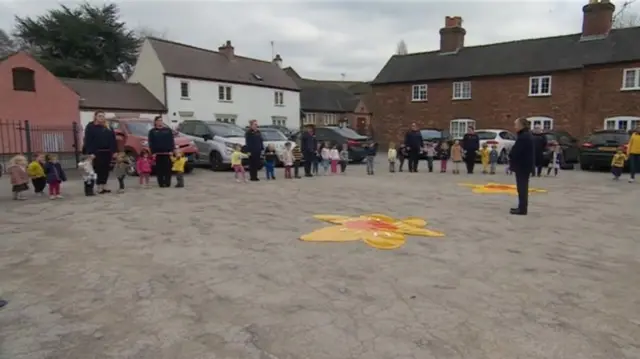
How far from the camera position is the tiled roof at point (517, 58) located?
26938 millimetres

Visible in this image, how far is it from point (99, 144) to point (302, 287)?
24.9ft

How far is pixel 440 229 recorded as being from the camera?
24.1 ft

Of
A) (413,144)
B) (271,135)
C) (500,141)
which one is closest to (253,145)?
(271,135)

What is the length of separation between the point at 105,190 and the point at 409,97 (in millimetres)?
27796

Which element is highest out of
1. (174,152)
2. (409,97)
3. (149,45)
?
(149,45)

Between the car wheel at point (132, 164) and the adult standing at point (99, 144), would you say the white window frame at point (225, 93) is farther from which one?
the adult standing at point (99, 144)

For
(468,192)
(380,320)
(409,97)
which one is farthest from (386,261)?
(409,97)

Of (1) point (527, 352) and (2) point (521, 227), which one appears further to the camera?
(2) point (521, 227)

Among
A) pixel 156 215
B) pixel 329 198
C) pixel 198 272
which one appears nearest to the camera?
pixel 198 272

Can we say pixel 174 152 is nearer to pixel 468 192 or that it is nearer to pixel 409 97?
pixel 468 192

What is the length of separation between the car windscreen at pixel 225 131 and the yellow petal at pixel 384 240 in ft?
37.6

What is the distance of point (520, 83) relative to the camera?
30062mm

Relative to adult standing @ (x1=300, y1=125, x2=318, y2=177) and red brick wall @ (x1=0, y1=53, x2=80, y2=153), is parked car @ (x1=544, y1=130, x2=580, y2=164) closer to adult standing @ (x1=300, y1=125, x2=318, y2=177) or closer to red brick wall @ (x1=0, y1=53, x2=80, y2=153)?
adult standing @ (x1=300, y1=125, x2=318, y2=177)

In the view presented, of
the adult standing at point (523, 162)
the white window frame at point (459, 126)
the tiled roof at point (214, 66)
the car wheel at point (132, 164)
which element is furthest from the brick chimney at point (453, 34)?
the adult standing at point (523, 162)
